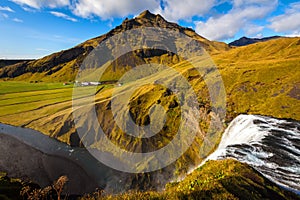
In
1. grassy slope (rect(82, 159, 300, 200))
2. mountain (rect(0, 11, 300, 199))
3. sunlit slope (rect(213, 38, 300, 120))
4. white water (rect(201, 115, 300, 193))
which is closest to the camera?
grassy slope (rect(82, 159, 300, 200))

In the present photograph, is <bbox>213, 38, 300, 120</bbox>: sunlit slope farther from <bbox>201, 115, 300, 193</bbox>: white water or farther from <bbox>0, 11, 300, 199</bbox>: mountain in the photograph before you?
<bbox>201, 115, 300, 193</bbox>: white water

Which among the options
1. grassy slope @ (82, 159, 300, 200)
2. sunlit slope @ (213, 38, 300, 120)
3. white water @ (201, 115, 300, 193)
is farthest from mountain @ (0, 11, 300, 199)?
white water @ (201, 115, 300, 193)

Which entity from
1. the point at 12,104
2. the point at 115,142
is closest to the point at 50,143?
the point at 115,142

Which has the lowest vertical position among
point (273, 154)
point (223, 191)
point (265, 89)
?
point (273, 154)

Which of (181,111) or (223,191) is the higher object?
(223,191)

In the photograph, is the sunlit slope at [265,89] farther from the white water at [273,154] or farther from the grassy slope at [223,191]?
the grassy slope at [223,191]

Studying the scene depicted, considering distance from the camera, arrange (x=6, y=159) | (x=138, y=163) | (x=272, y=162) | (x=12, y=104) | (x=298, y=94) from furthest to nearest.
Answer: (x=12, y=104) < (x=138, y=163) < (x=6, y=159) < (x=298, y=94) < (x=272, y=162)

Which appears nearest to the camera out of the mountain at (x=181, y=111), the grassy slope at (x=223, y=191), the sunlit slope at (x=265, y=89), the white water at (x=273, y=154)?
the grassy slope at (x=223, y=191)

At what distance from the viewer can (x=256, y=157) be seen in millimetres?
21500

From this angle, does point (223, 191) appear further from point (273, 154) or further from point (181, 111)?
point (181, 111)

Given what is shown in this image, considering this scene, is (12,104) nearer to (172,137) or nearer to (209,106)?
(172,137)

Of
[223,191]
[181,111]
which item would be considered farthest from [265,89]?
[223,191]

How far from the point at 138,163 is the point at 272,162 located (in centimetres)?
5583

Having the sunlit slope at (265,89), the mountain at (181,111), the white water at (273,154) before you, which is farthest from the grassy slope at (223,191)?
the sunlit slope at (265,89)
